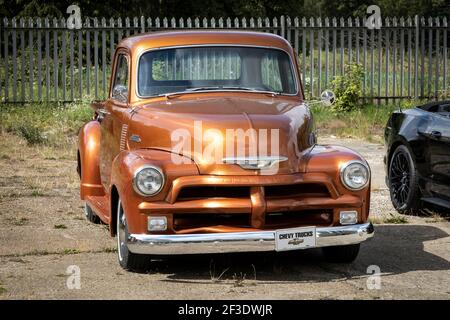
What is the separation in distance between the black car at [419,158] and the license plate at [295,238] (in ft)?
9.00

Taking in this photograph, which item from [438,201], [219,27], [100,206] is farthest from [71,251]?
[219,27]

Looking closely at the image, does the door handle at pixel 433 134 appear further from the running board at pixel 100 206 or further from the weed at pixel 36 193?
the weed at pixel 36 193

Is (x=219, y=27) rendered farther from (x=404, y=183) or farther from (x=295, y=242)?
(x=295, y=242)

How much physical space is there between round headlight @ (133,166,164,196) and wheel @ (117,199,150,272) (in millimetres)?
336

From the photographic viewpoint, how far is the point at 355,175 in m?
7.32

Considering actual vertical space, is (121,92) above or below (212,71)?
below

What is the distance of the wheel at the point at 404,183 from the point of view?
989 cm

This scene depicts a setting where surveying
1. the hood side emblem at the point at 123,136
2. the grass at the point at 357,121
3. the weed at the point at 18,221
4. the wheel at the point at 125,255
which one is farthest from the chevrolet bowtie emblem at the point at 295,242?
the grass at the point at 357,121

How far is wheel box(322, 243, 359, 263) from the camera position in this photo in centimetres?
761

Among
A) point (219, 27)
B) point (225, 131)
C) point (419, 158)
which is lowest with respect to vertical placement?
point (419, 158)

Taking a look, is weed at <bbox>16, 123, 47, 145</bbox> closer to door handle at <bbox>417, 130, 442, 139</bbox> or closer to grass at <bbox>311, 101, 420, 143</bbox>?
grass at <bbox>311, 101, 420, 143</bbox>

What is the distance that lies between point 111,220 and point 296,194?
5.28 ft

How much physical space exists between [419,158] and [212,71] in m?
2.64

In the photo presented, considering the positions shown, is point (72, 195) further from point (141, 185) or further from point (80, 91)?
point (80, 91)
